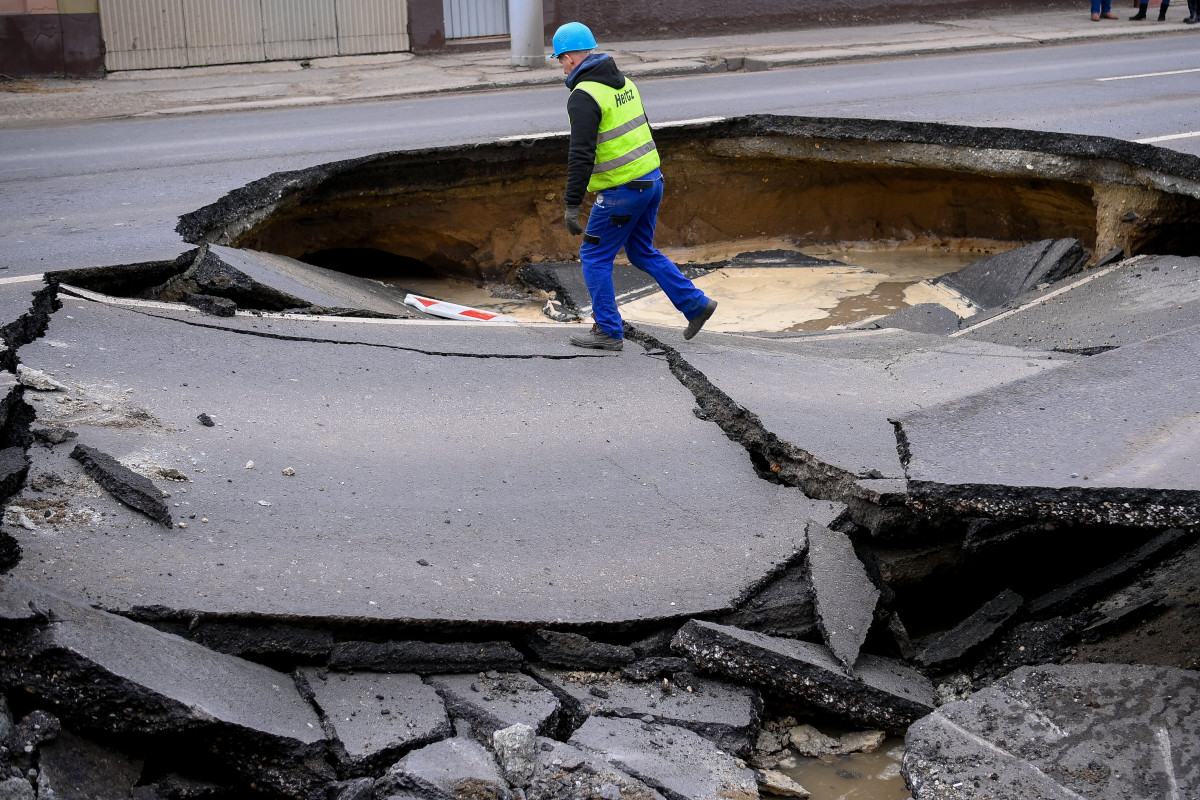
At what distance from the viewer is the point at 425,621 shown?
138 inches

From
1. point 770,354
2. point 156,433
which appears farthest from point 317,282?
point 770,354

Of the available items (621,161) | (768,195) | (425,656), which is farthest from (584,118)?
(768,195)

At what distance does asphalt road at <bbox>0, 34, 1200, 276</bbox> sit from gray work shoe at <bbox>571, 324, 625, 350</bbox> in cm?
260

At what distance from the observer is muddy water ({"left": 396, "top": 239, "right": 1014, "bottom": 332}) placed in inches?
340

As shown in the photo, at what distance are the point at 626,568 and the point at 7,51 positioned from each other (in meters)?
13.6

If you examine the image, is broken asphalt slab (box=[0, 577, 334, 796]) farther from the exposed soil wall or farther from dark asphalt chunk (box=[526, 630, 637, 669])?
the exposed soil wall

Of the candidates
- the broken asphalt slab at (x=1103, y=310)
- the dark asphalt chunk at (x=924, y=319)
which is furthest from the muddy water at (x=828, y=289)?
the broken asphalt slab at (x=1103, y=310)

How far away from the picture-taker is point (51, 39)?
13703 mm

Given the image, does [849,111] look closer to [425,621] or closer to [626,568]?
[626,568]

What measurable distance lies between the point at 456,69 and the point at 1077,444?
39.5ft

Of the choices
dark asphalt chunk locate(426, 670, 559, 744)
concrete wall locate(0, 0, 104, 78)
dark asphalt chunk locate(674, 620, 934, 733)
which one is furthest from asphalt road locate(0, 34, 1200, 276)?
dark asphalt chunk locate(674, 620, 934, 733)

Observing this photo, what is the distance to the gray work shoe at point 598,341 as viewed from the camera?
5891 mm

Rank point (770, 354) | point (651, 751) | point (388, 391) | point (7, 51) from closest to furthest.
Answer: point (651, 751) < point (388, 391) < point (770, 354) < point (7, 51)

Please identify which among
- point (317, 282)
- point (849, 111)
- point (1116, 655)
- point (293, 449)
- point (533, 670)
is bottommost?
point (1116, 655)
